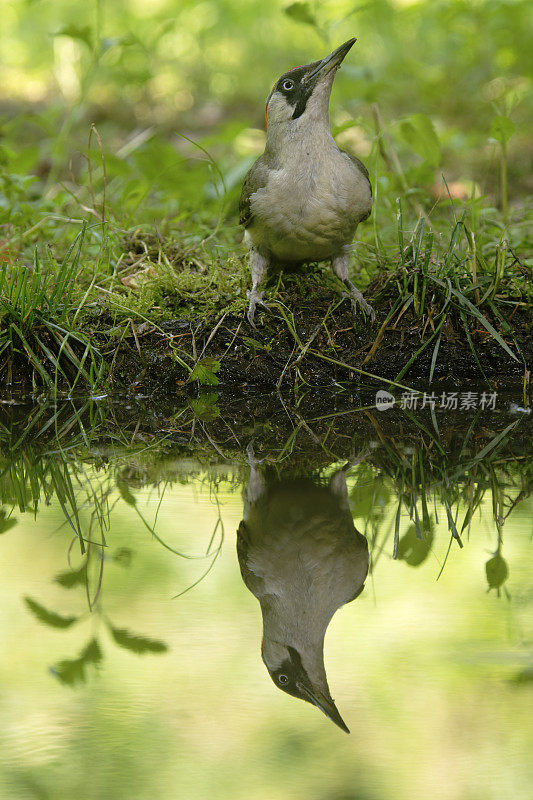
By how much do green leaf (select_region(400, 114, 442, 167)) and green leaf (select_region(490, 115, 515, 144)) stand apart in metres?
0.31

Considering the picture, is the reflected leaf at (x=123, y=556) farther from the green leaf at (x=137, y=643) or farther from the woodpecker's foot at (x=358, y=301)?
the woodpecker's foot at (x=358, y=301)

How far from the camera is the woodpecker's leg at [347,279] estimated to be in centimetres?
404

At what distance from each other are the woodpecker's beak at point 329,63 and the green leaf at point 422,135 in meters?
1.07

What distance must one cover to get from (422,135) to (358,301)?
3.91 feet

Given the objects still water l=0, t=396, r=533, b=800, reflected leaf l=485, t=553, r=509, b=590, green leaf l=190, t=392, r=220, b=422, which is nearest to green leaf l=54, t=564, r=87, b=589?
still water l=0, t=396, r=533, b=800

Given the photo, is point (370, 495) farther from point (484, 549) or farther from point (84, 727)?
point (84, 727)

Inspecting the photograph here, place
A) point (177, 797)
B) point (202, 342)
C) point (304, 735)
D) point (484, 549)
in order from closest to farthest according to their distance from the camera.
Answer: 1. point (177, 797)
2. point (304, 735)
3. point (484, 549)
4. point (202, 342)

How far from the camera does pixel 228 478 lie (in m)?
2.70

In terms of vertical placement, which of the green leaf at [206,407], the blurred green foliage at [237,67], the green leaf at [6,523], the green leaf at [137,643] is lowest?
the green leaf at [137,643]

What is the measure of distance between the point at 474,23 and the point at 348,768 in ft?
30.3

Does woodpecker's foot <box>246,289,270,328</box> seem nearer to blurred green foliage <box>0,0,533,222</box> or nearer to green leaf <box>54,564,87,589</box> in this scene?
green leaf <box>54,564,87,589</box>

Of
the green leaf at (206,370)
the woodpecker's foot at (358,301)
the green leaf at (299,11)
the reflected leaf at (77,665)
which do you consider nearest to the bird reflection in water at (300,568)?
the reflected leaf at (77,665)

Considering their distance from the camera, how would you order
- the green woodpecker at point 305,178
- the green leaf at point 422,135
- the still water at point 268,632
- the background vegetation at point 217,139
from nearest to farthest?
the still water at point 268,632 < the green woodpecker at point 305,178 < the background vegetation at point 217,139 < the green leaf at point 422,135

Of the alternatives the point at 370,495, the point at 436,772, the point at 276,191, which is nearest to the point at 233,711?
the point at 436,772
